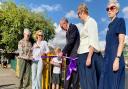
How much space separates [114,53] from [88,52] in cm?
122

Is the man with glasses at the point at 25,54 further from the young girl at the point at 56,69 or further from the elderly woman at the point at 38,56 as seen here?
the young girl at the point at 56,69

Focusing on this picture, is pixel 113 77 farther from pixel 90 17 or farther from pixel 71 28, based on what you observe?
pixel 71 28

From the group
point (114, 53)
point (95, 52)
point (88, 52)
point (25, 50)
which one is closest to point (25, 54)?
point (25, 50)

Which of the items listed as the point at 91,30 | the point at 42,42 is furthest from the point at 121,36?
the point at 42,42

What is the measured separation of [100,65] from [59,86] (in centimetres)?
549

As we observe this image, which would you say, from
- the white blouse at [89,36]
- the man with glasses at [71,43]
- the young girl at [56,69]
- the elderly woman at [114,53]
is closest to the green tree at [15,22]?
the young girl at [56,69]

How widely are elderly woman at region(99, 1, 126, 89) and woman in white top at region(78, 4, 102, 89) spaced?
2.72 feet

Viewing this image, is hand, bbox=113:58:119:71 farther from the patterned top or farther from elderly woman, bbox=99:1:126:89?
the patterned top

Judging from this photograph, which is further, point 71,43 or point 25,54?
point 25,54

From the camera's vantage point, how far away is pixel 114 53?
731cm

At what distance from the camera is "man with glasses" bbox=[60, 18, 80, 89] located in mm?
9734

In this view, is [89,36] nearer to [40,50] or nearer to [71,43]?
[71,43]

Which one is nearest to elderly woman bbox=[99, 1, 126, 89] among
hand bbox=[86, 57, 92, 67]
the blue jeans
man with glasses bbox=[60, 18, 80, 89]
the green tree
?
hand bbox=[86, 57, 92, 67]

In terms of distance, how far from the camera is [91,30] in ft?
27.6
